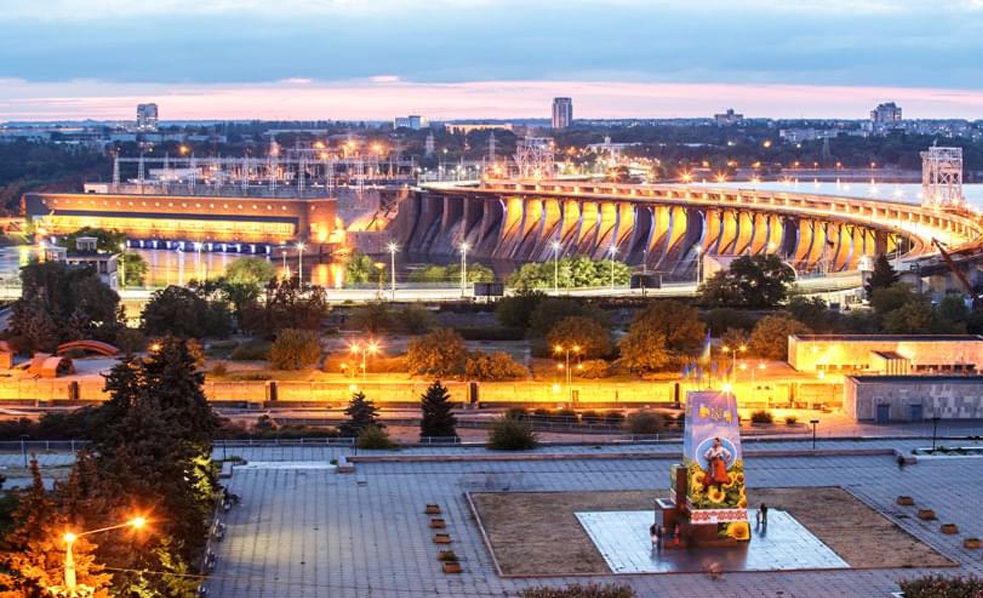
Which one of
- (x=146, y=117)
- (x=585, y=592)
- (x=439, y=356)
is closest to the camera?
(x=585, y=592)

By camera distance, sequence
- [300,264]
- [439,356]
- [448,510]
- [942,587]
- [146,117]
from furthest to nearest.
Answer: [146,117]
[300,264]
[439,356]
[448,510]
[942,587]

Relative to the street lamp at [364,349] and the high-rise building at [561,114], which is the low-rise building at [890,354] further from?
the high-rise building at [561,114]

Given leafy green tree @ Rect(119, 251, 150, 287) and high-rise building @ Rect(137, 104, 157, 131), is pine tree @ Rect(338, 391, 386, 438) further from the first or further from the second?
high-rise building @ Rect(137, 104, 157, 131)

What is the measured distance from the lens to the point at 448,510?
14547 mm

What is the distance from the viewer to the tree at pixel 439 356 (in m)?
24.1

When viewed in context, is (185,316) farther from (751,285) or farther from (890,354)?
(890,354)

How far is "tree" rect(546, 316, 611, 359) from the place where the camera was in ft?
83.5

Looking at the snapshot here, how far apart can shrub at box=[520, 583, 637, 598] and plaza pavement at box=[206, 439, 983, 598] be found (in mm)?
415

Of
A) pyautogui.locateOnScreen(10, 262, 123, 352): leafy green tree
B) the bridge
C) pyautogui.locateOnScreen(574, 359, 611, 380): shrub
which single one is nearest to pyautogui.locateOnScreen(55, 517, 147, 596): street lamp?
pyautogui.locateOnScreen(574, 359, 611, 380): shrub

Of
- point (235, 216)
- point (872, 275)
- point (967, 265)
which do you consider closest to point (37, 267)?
point (872, 275)

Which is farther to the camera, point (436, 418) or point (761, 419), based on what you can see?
point (761, 419)

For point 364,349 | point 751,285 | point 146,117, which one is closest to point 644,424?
point 364,349

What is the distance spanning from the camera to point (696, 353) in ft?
85.3

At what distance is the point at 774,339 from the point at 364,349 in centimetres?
685
